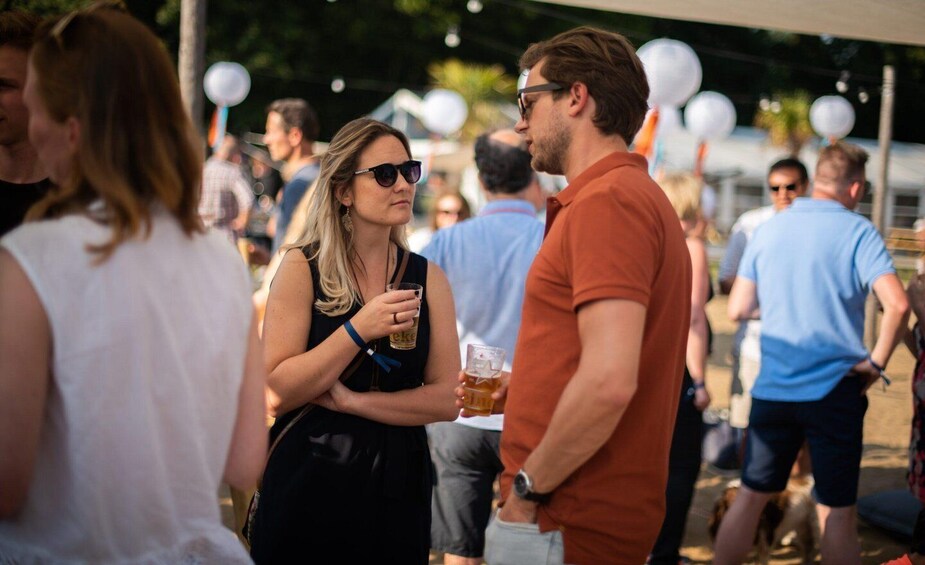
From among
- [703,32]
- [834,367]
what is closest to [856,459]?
[834,367]

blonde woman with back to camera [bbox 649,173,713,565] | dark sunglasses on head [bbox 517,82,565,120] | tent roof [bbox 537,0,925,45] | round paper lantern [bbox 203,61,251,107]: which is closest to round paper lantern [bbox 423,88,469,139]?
round paper lantern [bbox 203,61,251,107]

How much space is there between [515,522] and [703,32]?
4238cm

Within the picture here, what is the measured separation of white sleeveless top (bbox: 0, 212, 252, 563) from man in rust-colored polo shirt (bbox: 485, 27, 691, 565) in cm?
69

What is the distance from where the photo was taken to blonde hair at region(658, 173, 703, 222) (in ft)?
16.1

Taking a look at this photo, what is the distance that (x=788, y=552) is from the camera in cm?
528

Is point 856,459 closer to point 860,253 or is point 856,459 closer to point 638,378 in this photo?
point 860,253

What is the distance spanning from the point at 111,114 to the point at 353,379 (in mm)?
1314

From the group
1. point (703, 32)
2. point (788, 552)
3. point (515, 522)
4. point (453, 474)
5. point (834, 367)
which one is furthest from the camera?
point (703, 32)

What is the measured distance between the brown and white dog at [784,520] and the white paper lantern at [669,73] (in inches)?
202

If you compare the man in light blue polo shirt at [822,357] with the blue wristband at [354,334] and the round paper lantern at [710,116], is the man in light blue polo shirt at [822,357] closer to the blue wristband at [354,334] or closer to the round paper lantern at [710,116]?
the blue wristband at [354,334]

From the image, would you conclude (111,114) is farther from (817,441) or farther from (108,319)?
(817,441)

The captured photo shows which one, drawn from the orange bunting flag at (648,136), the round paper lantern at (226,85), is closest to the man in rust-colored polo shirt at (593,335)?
the orange bunting flag at (648,136)

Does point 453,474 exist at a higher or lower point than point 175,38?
lower

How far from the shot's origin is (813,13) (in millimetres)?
4066
